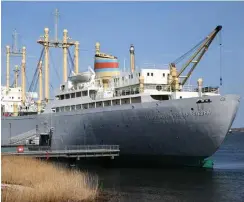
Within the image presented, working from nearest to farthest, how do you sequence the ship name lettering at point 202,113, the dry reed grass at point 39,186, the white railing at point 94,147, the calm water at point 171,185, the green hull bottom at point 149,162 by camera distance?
the dry reed grass at point 39,186 < the calm water at point 171,185 < the ship name lettering at point 202,113 < the green hull bottom at point 149,162 < the white railing at point 94,147

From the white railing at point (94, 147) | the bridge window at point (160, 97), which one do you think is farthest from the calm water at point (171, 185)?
the bridge window at point (160, 97)

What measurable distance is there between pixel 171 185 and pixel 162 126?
26.4ft

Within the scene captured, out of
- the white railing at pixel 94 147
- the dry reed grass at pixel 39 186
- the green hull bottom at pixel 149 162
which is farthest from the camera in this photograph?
the white railing at pixel 94 147

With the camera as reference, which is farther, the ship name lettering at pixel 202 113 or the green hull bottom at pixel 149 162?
the green hull bottom at pixel 149 162

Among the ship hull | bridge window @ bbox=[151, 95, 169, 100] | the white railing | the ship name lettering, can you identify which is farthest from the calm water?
bridge window @ bbox=[151, 95, 169, 100]

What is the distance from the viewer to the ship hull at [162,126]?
118 ft

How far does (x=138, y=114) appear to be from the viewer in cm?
3891

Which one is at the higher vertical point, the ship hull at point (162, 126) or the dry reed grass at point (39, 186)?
the ship hull at point (162, 126)

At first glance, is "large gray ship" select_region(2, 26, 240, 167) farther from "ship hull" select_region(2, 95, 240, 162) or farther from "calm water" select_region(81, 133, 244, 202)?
"calm water" select_region(81, 133, 244, 202)

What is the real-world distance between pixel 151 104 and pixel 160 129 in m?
2.50

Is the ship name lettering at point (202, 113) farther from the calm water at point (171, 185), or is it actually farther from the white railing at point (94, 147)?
the white railing at point (94, 147)

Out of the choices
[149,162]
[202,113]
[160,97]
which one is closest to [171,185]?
[202,113]

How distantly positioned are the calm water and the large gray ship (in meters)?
2.54

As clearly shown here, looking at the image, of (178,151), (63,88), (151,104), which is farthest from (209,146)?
(63,88)
